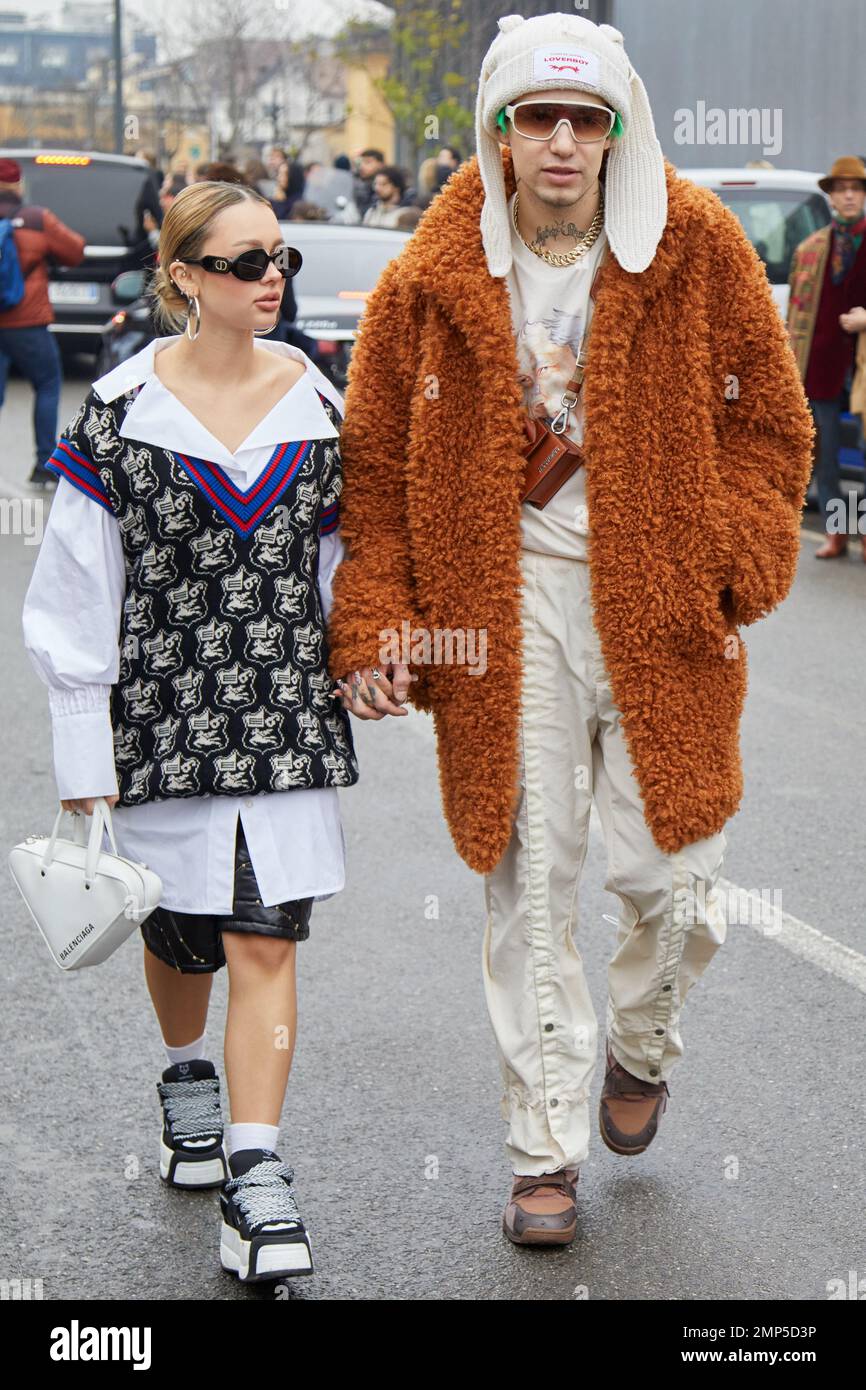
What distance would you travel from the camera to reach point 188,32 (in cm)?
5509

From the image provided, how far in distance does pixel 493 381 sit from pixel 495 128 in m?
0.45

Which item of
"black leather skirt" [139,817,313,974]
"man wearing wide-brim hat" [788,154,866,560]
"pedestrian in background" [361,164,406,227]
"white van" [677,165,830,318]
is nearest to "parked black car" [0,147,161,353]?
"pedestrian in background" [361,164,406,227]

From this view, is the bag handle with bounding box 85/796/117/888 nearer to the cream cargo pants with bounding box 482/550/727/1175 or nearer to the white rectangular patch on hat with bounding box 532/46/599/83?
the cream cargo pants with bounding box 482/550/727/1175

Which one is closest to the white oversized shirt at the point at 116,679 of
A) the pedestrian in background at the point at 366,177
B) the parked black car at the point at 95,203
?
the parked black car at the point at 95,203

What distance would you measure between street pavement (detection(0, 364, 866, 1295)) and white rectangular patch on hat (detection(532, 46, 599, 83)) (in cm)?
205

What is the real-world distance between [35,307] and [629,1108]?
33.4 ft

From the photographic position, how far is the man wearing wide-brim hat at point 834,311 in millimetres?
10609

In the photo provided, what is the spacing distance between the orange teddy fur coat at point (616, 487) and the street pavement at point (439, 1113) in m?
0.73

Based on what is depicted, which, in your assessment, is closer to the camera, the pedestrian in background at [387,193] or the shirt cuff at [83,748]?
the shirt cuff at [83,748]

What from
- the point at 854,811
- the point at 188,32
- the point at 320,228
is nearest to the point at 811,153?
the point at 320,228

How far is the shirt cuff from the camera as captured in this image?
3434 millimetres

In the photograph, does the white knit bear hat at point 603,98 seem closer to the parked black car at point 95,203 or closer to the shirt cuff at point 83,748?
the shirt cuff at point 83,748
